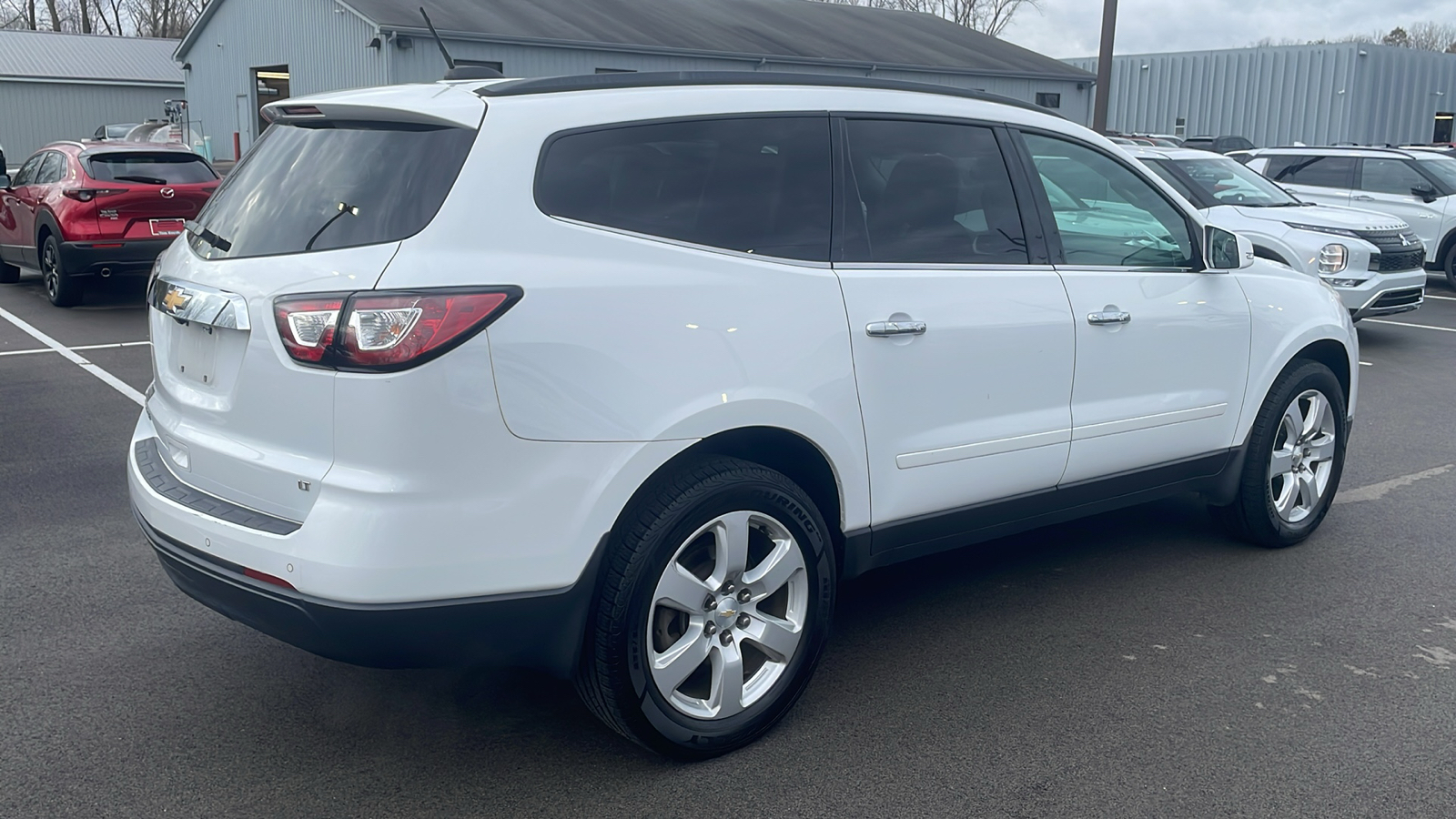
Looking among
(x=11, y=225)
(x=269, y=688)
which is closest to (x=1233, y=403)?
(x=269, y=688)

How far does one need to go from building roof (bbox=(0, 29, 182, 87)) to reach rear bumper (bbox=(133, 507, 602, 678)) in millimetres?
47252

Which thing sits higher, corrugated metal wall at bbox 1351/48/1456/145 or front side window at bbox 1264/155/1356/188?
corrugated metal wall at bbox 1351/48/1456/145

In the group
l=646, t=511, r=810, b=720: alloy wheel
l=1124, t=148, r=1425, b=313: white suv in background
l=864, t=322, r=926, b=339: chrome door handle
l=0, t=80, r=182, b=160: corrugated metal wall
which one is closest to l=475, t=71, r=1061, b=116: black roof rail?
l=864, t=322, r=926, b=339: chrome door handle

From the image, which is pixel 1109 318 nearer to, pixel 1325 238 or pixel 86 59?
pixel 1325 238

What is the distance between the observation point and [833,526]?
3570 millimetres

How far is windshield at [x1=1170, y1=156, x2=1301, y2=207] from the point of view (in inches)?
461

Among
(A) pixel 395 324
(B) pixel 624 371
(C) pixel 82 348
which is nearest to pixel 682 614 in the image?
(B) pixel 624 371

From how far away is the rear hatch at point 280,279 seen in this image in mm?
2822

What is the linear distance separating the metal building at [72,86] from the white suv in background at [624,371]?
45338 millimetres

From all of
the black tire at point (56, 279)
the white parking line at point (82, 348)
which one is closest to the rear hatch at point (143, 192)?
the black tire at point (56, 279)

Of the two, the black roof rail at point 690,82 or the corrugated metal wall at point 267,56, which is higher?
the corrugated metal wall at point 267,56

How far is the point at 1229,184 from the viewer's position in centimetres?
1200

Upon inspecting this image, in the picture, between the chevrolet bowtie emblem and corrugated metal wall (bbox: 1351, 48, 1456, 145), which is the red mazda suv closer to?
the chevrolet bowtie emblem

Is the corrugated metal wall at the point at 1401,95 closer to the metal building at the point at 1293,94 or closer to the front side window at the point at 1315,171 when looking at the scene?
the metal building at the point at 1293,94
